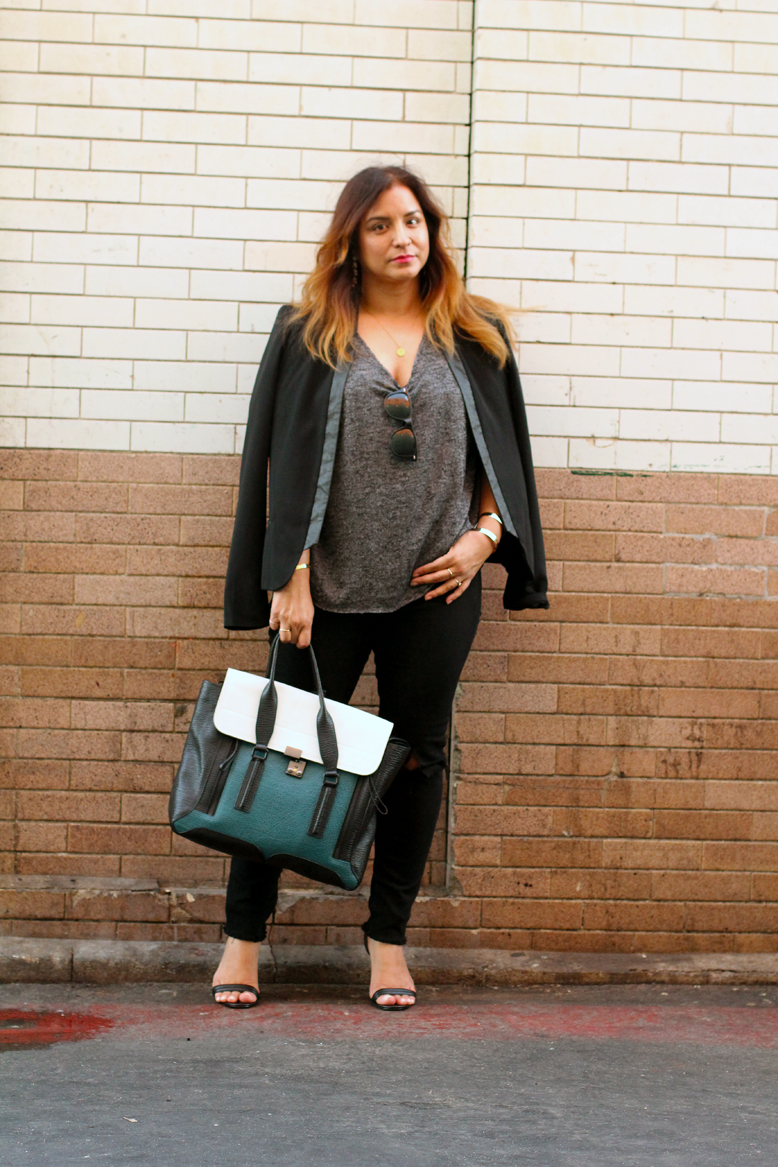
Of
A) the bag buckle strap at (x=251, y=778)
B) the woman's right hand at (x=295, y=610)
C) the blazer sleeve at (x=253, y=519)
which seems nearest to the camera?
the bag buckle strap at (x=251, y=778)

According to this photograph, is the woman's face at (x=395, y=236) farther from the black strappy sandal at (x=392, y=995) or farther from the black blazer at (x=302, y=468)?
the black strappy sandal at (x=392, y=995)

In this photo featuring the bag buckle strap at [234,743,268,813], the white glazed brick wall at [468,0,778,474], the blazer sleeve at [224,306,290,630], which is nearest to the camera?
the bag buckle strap at [234,743,268,813]

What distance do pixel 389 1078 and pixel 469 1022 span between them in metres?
0.49

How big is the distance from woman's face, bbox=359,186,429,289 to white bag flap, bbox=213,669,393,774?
1.19m

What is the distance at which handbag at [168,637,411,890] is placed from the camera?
2.76 metres

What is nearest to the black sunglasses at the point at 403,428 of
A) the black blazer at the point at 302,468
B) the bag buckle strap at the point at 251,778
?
the black blazer at the point at 302,468

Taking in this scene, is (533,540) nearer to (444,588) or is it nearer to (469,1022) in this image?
(444,588)

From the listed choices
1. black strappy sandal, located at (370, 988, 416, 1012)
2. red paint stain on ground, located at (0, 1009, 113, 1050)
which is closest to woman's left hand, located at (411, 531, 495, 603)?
black strappy sandal, located at (370, 988, 416, 1012)

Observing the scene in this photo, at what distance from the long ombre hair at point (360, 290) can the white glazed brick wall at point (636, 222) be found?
32 centimetres

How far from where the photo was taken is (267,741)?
2.79 metres

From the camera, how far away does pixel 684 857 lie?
3502 millimetres

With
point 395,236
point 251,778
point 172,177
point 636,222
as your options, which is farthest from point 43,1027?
point 636,222

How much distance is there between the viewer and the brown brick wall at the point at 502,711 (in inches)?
137

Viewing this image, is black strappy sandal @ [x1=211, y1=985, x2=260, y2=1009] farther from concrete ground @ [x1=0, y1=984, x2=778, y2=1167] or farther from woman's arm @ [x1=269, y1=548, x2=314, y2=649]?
woman's arm @ [x1=269, y1=548, x2=314, y2=649]
